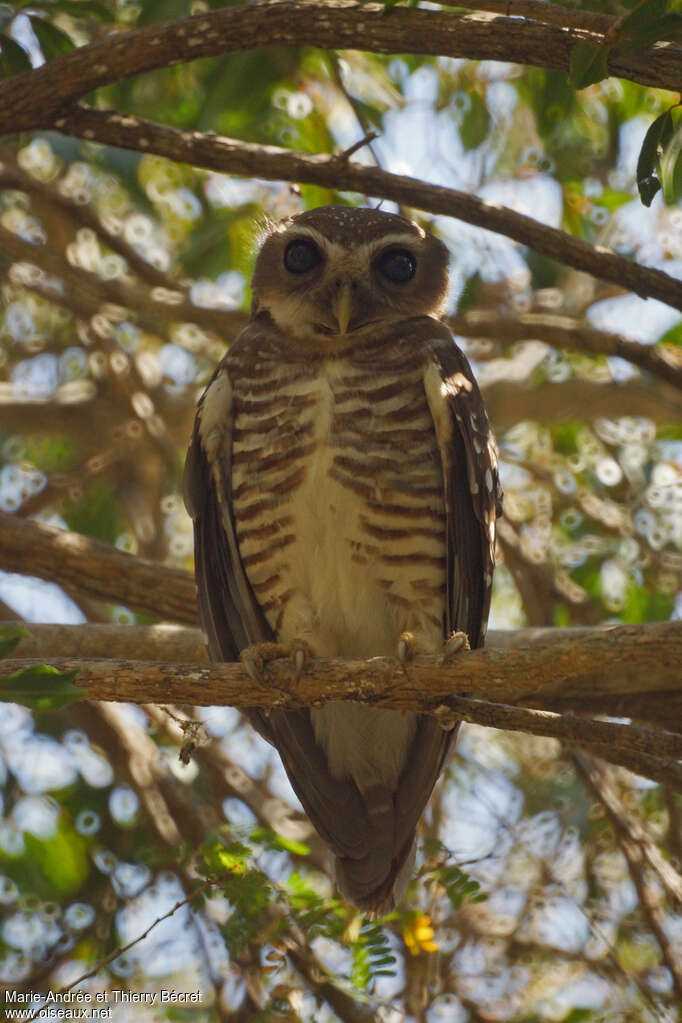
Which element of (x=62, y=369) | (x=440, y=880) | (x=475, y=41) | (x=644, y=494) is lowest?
(x=440, y=880)

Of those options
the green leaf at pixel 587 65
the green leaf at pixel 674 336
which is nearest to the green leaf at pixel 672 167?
the green leaf at pixel 587 65

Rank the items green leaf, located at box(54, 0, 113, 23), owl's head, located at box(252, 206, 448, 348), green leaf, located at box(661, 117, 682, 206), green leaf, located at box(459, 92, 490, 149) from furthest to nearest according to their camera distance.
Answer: green leaf, located at box(459, 92, 490, 149) < owl's head, located at box(252, 206, 448, 348) < green leaf, located at box(54, 0, 113, 23) < green leaf, located at box(661, 117, 682, 206)

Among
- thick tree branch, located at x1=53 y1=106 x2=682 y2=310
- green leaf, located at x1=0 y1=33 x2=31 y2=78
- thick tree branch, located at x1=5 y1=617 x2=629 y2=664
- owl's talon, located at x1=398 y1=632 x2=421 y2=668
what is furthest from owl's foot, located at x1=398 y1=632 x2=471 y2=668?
green leaf, located at x1=0 y1=33 x2=31 y2=78

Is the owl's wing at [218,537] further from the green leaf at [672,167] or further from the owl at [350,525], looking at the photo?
the green leaf at [672,167]

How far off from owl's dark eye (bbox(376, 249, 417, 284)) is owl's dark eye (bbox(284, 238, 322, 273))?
0.22 metres

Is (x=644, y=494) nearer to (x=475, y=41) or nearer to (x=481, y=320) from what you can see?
(x=481, y=320)

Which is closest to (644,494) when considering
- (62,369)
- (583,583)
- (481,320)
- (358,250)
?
(583,583)

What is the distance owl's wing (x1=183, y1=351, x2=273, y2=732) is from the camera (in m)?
3.74

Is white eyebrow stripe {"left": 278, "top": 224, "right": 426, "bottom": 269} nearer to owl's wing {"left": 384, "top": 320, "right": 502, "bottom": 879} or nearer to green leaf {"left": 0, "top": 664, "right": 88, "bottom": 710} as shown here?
owl's wing {"left": 384, "top": 320, "right": 502, "bottom": 879}

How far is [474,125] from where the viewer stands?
16.3ft

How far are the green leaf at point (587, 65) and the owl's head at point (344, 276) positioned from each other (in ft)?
3.87

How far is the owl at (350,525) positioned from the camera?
139 inches

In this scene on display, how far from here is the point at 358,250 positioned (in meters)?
4.02

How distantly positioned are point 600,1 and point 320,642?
6.59ft
